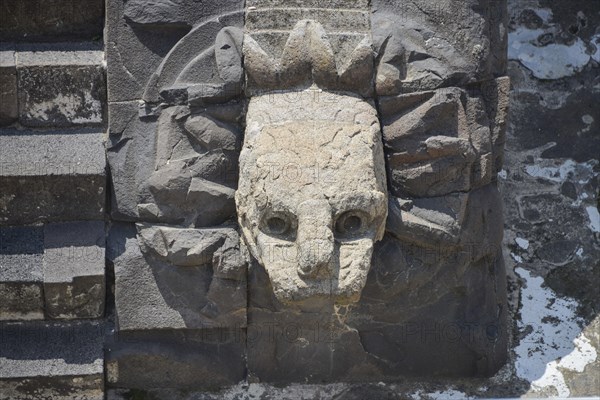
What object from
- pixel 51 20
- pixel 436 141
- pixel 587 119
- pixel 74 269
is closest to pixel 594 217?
pixel 587 119

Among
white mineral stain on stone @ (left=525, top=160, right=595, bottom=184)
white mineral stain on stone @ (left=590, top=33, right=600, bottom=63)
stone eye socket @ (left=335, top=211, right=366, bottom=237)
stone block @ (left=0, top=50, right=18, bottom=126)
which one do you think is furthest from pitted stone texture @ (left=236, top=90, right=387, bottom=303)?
white mineral stain on stone @ (left=590, top=33, right=600, bottom=63)

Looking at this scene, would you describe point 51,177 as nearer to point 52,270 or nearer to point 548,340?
point 52,270

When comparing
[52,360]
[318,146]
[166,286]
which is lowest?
[52,360]

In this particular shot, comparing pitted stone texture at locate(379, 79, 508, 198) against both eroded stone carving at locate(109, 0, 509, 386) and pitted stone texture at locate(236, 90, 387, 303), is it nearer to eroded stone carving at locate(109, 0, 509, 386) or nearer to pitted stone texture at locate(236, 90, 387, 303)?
eroded stone carving at locate(109, 0, 509, 386)

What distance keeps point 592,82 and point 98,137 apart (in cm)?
180

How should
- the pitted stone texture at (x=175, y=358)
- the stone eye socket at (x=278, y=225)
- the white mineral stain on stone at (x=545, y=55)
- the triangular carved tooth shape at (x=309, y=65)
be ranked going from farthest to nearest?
the white mineral stain on stone at (x=545, y=55) → the pitted stone texture at (x=175, y=358) → the triangular carved tooth shape at (x=309, y=65) → the stone eye socket at (x=278, y=225)

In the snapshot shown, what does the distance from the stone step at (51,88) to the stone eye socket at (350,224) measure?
0.84 metres

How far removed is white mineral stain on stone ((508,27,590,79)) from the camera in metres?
4.80

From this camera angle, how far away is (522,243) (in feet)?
14.5

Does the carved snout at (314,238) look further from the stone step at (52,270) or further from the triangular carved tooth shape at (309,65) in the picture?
the stone step at (52,270)

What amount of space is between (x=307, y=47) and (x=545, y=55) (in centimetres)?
133

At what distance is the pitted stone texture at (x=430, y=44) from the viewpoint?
3.86 m

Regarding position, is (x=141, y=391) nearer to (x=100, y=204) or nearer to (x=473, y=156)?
(x=100, y=204)

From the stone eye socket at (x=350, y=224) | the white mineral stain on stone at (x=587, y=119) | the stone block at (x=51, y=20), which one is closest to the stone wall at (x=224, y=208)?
the stone block at (x=51, y=20)
